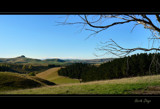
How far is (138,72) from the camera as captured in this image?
28.8 metres

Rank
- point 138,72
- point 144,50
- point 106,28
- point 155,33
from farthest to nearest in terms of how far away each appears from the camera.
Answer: point 138,72, point 155,33, point 144,50, point 106,28

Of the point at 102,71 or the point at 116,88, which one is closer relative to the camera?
the point at 116,88

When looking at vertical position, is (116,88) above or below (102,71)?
above

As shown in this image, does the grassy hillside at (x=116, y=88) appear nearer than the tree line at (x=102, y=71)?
Yes

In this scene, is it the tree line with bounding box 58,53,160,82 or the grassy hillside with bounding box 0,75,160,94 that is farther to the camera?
the tree line with bounding box 58,53,160,82

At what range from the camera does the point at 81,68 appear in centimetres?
4919
